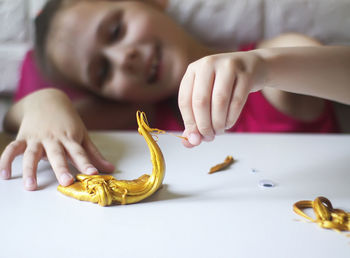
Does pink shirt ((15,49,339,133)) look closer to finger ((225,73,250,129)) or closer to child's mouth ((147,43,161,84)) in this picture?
child's mouth ((147,43,161,84))

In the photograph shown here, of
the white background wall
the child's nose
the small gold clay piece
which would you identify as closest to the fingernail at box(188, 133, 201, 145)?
the small gold clay piece

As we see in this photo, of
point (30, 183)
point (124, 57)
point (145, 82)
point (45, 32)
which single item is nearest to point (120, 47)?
point (124, 57)

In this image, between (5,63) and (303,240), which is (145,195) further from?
(5,63)

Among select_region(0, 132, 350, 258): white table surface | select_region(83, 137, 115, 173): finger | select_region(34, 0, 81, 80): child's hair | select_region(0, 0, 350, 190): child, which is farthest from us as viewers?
select_region(34, 0, 81, 80): child's hair

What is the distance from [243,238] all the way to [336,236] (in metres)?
0.10

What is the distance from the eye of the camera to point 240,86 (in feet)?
1.42

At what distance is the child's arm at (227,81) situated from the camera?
0.43 meters

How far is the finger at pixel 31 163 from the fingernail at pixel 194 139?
0.23 metres

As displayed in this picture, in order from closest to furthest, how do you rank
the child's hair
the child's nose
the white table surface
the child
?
1. the white table surface
2. the child
3. the child's nose
4. the child's hair

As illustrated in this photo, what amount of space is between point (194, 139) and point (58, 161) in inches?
8.9

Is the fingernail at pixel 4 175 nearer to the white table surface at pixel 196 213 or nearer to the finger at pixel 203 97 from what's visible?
the white table surface at pixel 196 213

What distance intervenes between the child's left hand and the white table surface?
0.09 m

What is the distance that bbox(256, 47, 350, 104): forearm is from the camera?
0.49 metres

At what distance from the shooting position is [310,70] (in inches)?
20.3
